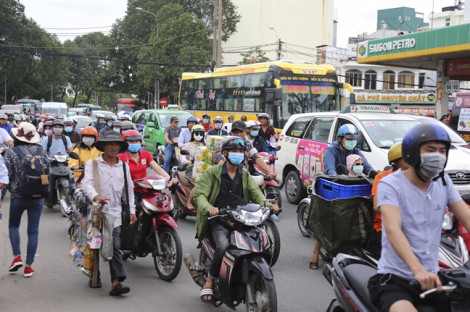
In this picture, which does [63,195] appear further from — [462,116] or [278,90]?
[462,116]

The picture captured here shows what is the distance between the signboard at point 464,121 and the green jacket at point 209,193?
12.5 m

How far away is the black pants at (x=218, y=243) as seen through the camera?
5055 mm

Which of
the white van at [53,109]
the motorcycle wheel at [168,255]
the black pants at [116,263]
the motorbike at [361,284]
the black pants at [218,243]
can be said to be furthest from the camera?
the white van at [53,109]

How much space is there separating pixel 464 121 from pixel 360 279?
14270 millimetres


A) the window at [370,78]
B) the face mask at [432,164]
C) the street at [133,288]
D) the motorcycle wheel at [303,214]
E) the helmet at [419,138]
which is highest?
the window at [370,78]

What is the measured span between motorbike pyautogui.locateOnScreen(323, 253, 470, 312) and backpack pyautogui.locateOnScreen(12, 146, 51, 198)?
382 cm

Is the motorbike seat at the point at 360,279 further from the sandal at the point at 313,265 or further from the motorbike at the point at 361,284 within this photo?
the sandal at the point at 313,265

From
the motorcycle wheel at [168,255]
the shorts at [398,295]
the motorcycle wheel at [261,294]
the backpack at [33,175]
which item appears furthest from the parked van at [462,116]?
the shorts at [398,295]

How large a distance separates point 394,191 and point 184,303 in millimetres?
3292

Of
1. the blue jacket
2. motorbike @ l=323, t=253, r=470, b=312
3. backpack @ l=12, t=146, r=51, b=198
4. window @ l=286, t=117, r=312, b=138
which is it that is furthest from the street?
window @ l=286, t=117, r=312, b=138

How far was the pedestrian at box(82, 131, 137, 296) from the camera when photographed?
595 centimetres

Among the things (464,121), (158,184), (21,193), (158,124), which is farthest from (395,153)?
(158,124)

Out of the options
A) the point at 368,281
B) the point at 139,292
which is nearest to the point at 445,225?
the point at 368,281

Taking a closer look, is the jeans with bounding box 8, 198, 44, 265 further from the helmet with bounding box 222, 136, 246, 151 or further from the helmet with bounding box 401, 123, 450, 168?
the helmet with bounding box 401, 123, 450, 168
